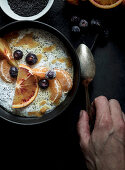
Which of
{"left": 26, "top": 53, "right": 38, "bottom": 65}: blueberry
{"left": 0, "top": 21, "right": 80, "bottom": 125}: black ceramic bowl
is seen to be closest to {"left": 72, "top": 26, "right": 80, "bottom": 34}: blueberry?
{"left": 0, "top": 21, "right": 80, "bottom": 125}: black ceramic bowl

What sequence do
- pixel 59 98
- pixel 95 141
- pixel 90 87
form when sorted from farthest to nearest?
pixel 90 87 < pixel 59 98 < pixel 95 141

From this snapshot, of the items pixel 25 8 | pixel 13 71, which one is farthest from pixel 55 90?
pixel 25 8

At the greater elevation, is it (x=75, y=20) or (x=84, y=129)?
(x=75, y=20)

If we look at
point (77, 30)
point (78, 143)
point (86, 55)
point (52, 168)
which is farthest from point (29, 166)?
point (77, 30)

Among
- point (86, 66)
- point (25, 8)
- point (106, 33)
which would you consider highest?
point (25, 8)

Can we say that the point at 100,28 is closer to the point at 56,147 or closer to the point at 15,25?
the point at 15,25

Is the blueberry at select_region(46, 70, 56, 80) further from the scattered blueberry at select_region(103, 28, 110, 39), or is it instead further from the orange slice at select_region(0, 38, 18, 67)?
the scattered blueberry at select_region(103, 28, 110, 39)

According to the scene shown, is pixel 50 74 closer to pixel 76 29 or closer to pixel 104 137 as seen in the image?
pixel 76 29
